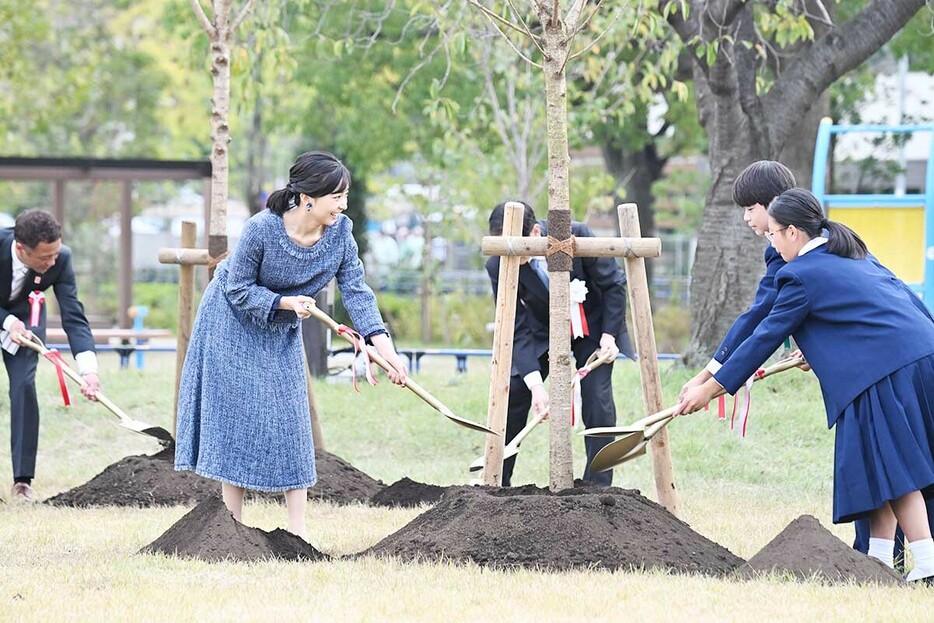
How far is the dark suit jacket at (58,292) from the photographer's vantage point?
778 cm

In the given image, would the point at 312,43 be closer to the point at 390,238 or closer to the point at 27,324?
the point at 390,238

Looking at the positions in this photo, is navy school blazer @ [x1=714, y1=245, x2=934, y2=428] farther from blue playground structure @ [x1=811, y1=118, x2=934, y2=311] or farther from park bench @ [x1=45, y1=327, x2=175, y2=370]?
park bench @ [x1=45, y1=327, x2=175, y2=370]

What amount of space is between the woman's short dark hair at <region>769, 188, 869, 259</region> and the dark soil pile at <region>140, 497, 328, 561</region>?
2.33 m

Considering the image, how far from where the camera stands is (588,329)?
727 cm

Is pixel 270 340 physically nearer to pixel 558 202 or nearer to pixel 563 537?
pixel 558 202

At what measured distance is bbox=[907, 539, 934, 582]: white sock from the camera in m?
5.11

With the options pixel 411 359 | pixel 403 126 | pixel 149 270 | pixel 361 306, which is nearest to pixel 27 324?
pixel 361 306

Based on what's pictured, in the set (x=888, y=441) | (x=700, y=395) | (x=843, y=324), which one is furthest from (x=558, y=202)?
(x=888, y=441)

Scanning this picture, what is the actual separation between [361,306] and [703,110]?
21.8 feet

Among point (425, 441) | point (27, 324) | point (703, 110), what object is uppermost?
point (703, 110)

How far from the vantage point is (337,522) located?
6973 mm

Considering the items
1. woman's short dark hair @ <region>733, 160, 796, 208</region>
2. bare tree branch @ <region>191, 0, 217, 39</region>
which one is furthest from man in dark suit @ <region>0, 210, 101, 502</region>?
woman's short dark hair @ <region>733, 160, 796, 208</region>

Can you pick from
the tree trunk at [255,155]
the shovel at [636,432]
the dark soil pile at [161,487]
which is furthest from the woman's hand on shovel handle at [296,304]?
the tree trunk at [255,155]

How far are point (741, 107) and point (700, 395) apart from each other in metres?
6.59
